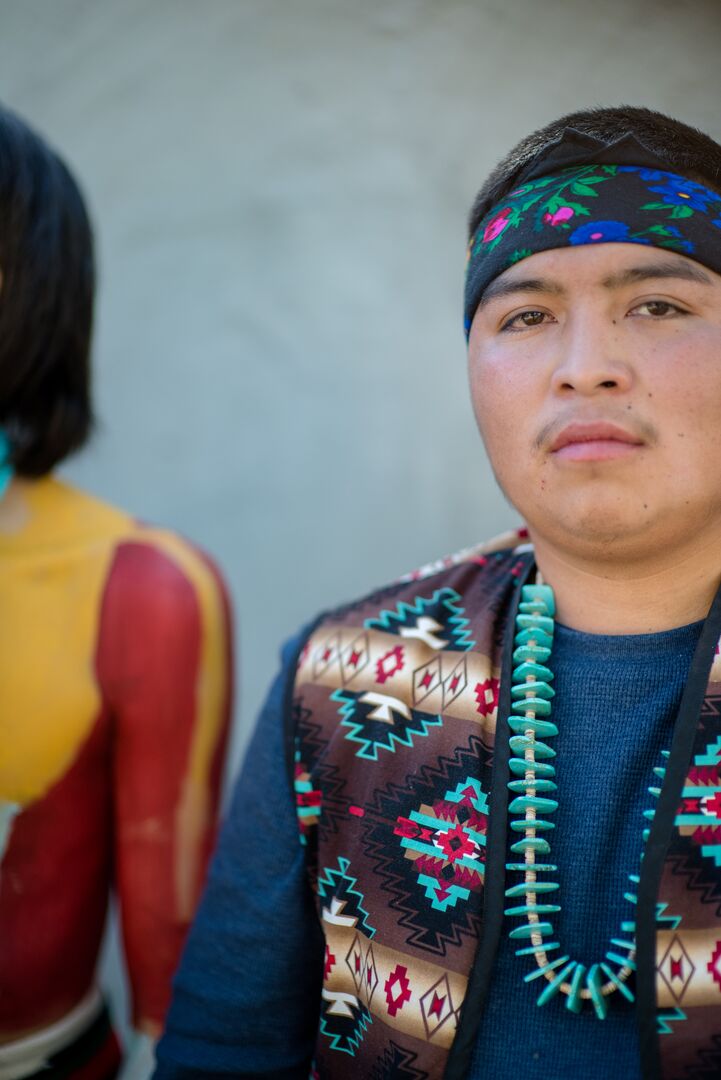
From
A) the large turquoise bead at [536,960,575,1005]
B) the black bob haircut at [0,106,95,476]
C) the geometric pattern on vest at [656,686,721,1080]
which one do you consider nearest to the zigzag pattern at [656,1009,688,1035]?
the geometric pattern on vest at [656,686,721,1080]

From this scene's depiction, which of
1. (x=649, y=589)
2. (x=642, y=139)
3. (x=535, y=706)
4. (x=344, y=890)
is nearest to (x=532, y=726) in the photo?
(x=535, y=706)

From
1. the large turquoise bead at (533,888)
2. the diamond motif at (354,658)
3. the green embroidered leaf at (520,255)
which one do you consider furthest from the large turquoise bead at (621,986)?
the green embroidered leaf at (520,255)

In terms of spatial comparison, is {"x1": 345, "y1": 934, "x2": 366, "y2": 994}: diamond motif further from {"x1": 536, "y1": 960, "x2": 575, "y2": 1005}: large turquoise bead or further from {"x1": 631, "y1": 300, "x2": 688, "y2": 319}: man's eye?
{"x1": 631, "y1": 300, "x2": 688, "y2": 319}: man's eye

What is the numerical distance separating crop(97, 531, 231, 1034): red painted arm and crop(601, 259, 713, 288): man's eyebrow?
958 millimetres

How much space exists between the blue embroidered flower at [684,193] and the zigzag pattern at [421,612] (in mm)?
645

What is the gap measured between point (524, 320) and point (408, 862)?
2.46 ft

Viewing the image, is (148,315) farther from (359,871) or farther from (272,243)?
(359,871)

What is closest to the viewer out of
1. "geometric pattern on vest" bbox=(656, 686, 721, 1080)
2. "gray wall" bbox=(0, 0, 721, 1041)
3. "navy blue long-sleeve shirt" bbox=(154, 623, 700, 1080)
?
"geometric pattern on vest" bbox=(656, 686, 721, 1080)

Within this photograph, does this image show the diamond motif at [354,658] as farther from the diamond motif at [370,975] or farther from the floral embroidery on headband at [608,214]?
the floral embroidery on headband at [608,214]

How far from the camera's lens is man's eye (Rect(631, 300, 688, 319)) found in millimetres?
1196

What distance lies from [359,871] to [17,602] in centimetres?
79

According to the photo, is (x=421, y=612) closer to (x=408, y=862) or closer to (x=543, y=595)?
(x=543, y=595)

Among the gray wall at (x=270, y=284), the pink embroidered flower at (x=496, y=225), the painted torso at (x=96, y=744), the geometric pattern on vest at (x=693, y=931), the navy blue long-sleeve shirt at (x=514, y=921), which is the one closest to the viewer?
the geometric pattern on vest at (x=693, y=931)

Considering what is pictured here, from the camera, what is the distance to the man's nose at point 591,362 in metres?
1.14
